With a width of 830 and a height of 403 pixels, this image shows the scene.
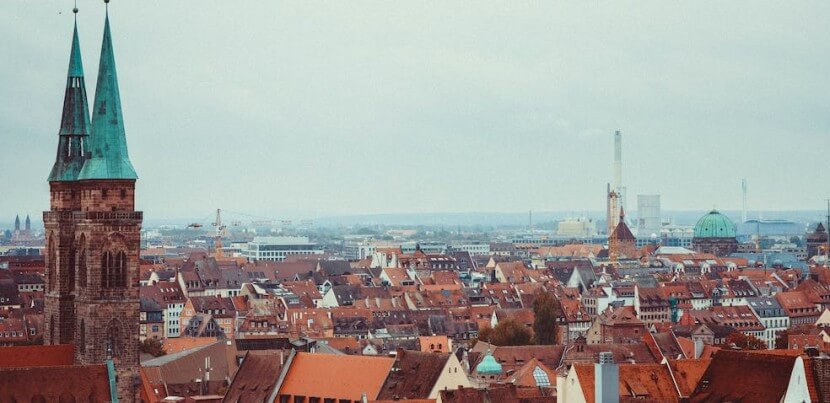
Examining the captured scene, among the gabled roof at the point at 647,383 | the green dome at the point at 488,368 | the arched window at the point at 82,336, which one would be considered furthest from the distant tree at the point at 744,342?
the arched window at the point at 82,336

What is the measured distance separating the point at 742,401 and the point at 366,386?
29074 mm

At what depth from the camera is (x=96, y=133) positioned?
300 feet

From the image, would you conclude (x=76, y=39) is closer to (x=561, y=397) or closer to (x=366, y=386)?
(x=366, y=386)

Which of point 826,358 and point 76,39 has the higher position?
point 76,39

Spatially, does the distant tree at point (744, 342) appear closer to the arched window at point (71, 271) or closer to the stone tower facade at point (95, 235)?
the stone tower facade at point (95, 235)

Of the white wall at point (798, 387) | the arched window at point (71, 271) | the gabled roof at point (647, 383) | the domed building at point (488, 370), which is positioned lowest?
the domed building at point (488, 370)

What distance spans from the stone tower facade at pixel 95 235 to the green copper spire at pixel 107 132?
0.15 ft

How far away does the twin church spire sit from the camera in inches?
3575

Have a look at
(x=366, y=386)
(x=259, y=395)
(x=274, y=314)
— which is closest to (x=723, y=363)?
(x=366, y=386)

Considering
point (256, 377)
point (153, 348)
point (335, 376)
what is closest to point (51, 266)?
point (256, 377)

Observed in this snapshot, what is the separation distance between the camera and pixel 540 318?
17262 cm

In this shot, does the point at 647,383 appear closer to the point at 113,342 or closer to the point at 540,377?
the point at 113,342

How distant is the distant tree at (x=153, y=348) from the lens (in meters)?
136

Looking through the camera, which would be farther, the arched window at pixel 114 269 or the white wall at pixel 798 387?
the arched window at pixel 114 269
